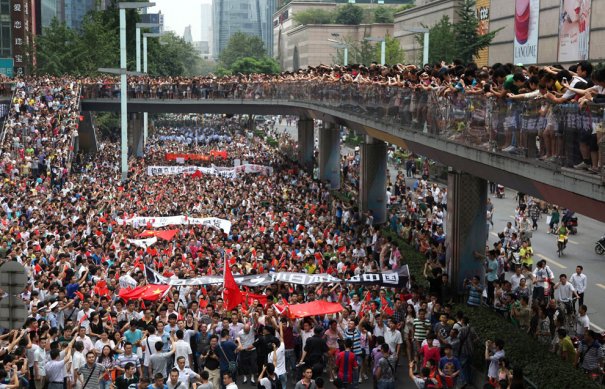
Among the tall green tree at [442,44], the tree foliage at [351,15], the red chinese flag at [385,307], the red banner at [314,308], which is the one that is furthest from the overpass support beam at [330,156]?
the tree foliage at [351,15]

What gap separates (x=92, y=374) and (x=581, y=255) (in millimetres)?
21840

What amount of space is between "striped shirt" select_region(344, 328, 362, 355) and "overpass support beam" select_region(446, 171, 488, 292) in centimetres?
766

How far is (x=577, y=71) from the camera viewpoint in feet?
48.0

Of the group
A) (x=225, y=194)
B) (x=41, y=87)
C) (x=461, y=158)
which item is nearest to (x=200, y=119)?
(x=41, y=87)

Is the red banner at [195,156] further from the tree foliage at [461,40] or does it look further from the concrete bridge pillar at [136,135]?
the tree foliage at [461,40]

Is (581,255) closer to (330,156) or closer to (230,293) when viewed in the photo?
(230,293)

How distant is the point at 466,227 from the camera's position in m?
25.0

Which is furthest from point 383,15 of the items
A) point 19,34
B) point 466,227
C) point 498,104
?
point 498,104

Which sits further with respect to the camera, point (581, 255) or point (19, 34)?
point (19, 34)

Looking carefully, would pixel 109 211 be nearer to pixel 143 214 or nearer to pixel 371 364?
pixel 143 214

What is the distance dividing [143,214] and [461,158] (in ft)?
51.7

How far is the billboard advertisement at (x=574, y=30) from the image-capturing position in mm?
65494

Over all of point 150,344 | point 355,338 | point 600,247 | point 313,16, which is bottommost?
point 600,247

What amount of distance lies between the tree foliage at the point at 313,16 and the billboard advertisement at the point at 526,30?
4130 inches
